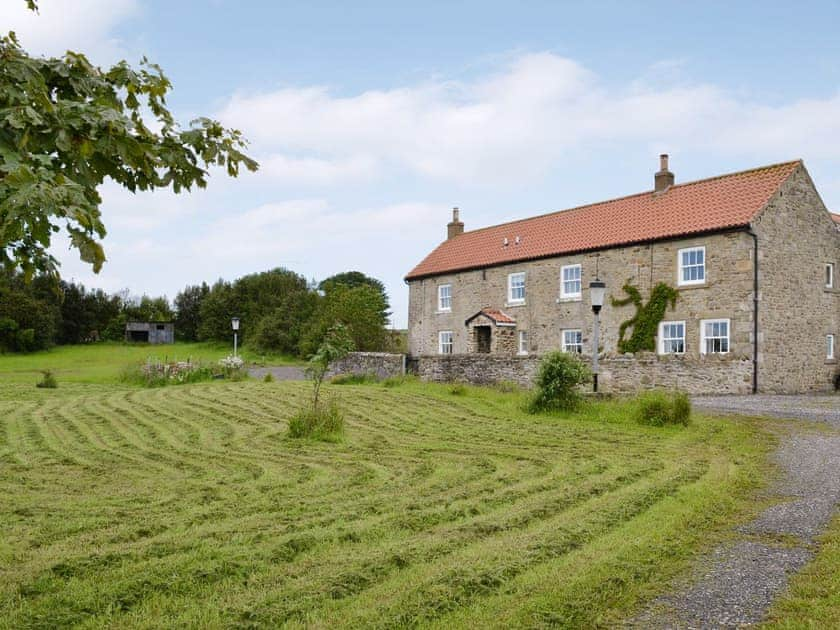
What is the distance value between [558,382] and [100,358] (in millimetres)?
46151

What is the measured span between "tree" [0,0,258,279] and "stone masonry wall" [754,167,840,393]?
22214mm

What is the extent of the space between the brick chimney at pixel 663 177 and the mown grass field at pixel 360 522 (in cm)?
1742

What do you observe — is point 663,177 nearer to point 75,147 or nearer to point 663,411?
point 663,411

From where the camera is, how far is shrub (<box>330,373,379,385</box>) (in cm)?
2686

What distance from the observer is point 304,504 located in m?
7.57

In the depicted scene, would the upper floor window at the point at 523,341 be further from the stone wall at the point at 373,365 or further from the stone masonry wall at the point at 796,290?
the stone masonry wall at the point at 796,290

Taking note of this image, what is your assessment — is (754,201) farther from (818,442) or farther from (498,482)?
(498,482)

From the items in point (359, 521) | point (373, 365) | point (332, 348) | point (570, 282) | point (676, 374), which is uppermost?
point (570, 282)

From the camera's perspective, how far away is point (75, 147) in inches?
161

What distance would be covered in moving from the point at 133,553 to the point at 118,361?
49215mm

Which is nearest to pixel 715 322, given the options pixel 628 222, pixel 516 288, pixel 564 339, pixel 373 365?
pixel 628 222

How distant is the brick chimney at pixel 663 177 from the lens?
29.2 m

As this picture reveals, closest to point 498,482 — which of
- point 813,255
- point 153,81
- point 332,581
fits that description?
point 332,581

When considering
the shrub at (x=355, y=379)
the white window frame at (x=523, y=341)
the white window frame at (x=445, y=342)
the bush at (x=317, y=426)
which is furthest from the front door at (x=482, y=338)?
the bush at (x=317, y=426)
